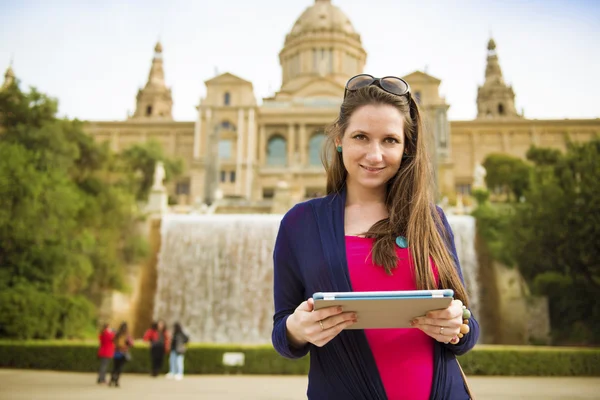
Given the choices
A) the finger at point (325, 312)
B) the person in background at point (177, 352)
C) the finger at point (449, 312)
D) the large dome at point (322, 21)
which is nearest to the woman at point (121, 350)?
the person in background at point (177, 352)

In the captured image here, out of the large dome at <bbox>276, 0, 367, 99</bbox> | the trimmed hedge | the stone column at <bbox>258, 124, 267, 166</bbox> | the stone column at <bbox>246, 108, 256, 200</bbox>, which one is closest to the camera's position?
the trimmed hedge

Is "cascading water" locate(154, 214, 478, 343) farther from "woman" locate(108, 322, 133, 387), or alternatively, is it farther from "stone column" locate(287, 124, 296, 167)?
"stone column" locate(287, 124, 296, 167)

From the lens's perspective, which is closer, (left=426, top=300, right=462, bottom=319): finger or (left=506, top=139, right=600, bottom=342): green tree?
(left=426, top=300, right=462, bottom=319): finger

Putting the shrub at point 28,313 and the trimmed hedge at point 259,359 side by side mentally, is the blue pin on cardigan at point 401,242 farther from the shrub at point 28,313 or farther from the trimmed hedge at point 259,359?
the shrub at point 28,313

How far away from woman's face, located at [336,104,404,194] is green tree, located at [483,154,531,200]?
35.2 meters

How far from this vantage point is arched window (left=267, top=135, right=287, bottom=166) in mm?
50250

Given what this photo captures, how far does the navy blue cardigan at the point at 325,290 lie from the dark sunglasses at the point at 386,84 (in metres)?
0.43

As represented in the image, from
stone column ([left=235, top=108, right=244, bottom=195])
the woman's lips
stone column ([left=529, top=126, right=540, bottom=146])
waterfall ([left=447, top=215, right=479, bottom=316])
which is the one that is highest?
stone column ([left=529, top=126, right=540, bottom=146])

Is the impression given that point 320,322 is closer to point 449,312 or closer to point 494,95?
point 449,312

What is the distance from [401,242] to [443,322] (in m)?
0.32

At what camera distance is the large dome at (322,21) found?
6081 centimetres

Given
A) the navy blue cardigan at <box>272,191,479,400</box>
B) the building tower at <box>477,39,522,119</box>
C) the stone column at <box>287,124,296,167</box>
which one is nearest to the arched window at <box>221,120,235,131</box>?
the stone column at <box>287,124,296,167</box>

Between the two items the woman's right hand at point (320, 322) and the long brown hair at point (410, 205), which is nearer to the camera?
the woman's right hand at point (320, 322)

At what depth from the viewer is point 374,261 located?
191 centimetres
